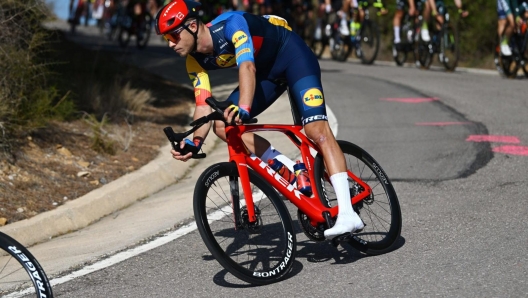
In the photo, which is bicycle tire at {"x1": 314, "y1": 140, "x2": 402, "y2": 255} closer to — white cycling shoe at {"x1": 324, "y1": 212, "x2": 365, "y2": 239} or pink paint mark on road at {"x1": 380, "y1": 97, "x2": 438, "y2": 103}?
white cycling shoe at {"x1": 324, "y1": 212, "x2": 365, "y2": 239}

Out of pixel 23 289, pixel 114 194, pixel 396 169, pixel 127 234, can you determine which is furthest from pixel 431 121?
pixel 23 289

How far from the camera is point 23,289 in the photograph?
17.3 ft

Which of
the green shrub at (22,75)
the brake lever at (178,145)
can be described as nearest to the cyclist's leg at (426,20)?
the green shrub at (22,75)

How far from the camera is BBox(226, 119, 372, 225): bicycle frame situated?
577cm

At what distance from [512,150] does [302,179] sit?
4531mm

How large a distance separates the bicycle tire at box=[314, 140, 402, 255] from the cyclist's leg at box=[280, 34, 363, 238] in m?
0.17

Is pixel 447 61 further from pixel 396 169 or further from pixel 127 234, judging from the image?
pixel 127 234

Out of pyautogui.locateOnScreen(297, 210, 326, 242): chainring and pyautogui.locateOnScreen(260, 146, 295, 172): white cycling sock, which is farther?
pyautogui.locateOnScreen(260, 146, 295, 172): white cycling sock

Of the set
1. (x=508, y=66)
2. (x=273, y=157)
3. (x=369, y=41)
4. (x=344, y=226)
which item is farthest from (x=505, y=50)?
(x=344, y=226)

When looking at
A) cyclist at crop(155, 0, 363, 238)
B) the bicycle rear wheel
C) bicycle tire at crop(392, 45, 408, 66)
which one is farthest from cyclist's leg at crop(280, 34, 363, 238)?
bicycle tire at crop(392, 45, 408, 66)

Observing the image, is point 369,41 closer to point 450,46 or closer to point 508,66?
point 450,46

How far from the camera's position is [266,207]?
5.82 meters

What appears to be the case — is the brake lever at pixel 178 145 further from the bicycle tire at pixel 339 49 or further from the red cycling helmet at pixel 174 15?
the bicycle tire at pixel 339 49

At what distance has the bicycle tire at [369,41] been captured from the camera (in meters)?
21.3
